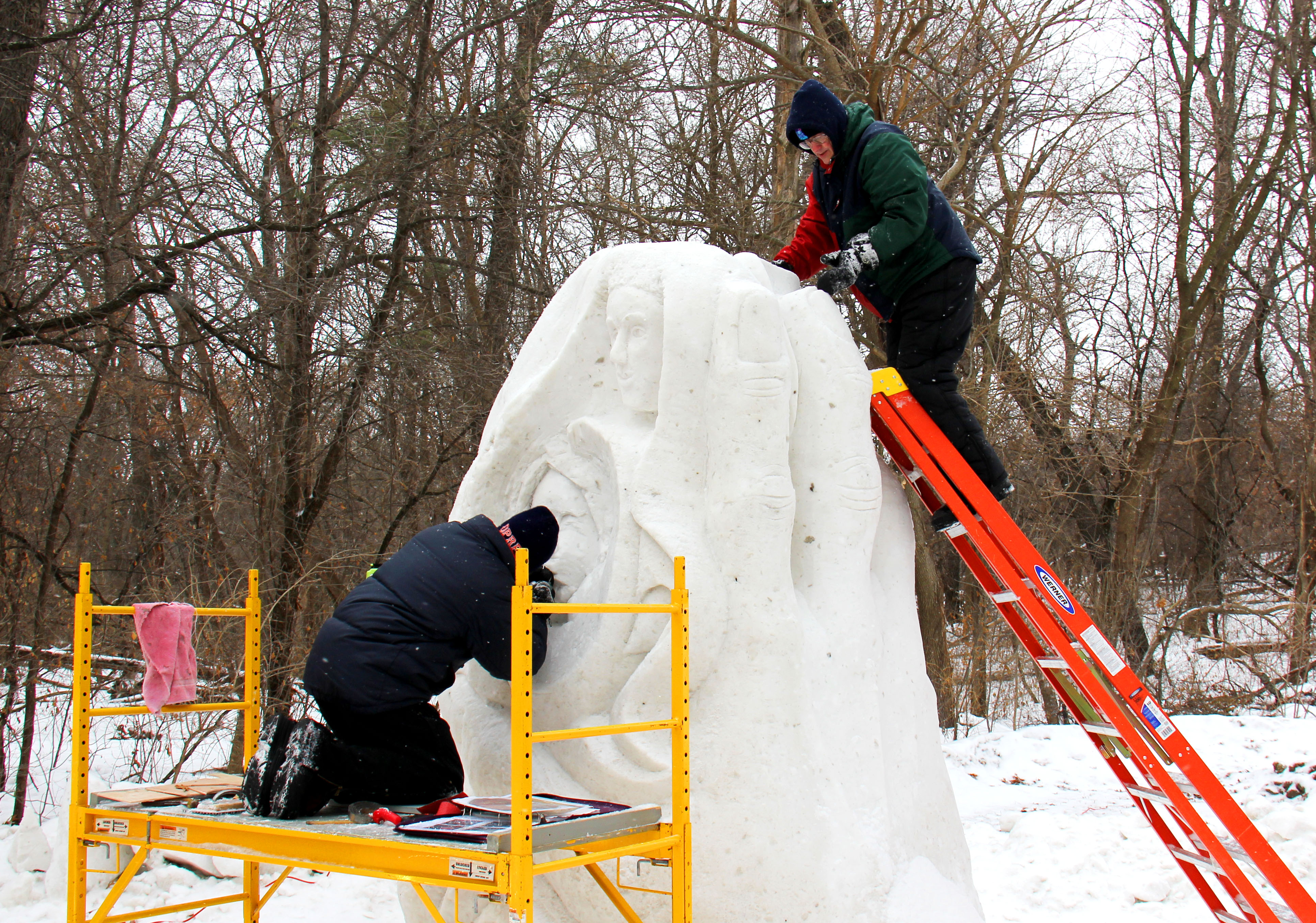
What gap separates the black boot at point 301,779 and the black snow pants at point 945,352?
2.76m

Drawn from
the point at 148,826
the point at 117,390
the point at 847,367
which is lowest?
the point at 148,826

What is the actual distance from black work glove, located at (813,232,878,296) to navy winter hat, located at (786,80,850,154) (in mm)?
499

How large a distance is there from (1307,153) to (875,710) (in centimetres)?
1329

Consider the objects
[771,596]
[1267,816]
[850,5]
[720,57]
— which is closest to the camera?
[771,596]

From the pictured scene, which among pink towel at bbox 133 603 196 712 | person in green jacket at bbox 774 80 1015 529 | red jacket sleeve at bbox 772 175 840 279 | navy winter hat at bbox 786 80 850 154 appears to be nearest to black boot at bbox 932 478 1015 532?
person in green jacket at bbox 774 80 1015 529

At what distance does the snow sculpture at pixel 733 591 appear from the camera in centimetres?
373

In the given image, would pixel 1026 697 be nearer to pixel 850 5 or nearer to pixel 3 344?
pixel 850 5

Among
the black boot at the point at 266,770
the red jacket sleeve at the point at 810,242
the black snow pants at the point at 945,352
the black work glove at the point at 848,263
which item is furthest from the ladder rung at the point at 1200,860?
the black boot at the point at 266,770

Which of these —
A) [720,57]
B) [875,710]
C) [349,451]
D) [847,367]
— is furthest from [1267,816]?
[720,57]

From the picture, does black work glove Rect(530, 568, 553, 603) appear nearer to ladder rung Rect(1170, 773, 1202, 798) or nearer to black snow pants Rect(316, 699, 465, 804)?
black snow pants Rect(316, 699, 465, 804)

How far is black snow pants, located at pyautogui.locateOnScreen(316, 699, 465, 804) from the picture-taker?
3.67 meters

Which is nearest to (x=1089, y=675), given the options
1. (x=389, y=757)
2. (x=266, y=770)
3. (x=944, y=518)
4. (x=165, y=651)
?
(x=944, y=518)

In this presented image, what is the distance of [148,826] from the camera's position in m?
3.55

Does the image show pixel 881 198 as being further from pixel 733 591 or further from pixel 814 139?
pixel 733 591
